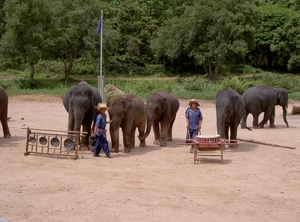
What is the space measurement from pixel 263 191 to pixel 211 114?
17.0 m

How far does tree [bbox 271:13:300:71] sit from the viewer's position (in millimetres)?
52031

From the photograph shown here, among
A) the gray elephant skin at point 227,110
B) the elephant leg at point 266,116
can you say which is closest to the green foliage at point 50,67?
the elephant leg at point 266,116

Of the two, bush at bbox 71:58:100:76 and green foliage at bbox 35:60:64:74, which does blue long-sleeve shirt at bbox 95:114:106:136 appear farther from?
green foliage at bbox 35:60:64:74

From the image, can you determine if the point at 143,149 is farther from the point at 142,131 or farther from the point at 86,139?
the point at 86,139

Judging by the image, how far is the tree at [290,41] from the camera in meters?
52.0

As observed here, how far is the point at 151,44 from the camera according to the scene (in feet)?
175

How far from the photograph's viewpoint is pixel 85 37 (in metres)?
42.3

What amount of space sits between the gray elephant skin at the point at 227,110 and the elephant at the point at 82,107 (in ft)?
11.8

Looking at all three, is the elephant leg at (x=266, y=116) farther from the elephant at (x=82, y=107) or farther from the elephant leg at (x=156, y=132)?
the elephant at (x=82, y=107)

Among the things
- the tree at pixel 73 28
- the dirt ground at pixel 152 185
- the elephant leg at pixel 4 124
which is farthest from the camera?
the tree at pixel 73 28

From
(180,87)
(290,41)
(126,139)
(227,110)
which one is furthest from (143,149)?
(290,41)

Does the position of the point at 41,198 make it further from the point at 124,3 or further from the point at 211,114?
the point at 124,3

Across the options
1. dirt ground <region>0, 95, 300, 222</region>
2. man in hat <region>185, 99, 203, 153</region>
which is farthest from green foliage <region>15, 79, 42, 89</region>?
man in hat <region>185, 99, 203, 153</region>

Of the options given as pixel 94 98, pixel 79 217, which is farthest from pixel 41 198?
pixel 94 98
